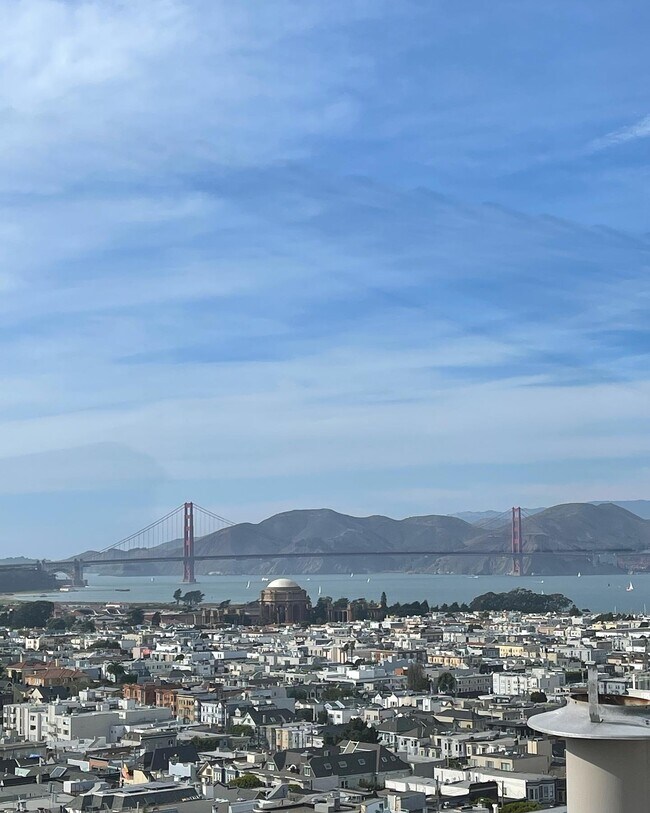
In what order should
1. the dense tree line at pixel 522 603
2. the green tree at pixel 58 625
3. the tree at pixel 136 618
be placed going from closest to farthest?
1. the green tree at pixel 58 625
2. the tree at pixel 136 618
3. the dense tree line at pixel 522 603

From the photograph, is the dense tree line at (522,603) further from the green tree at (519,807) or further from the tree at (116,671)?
the green tree at (519,807)

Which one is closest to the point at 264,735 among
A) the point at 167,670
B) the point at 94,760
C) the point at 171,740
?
the point at 171,740

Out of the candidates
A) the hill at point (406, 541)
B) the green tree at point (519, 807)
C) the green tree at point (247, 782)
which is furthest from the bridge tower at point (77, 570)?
the green tree at point (519, 807)

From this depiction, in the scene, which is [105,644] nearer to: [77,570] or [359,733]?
[359,733]

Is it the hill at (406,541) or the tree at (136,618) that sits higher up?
the hill at (406,541)

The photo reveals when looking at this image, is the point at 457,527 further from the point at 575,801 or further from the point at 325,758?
the point at 575,801

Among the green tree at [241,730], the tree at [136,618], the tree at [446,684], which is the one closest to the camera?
the green tree at [241,730]

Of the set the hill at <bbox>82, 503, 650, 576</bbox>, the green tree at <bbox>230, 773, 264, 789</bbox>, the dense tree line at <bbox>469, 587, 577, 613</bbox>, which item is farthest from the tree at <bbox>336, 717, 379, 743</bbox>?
the hill at <bbox>82, 503, 650, 576</bbox>
